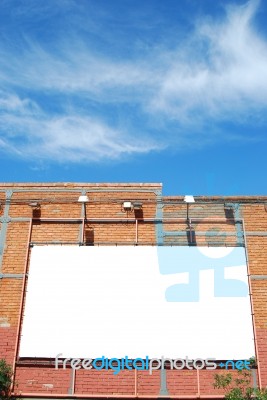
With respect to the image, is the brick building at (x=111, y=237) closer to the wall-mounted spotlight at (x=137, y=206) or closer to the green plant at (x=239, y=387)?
the wall-mounted spotlight at (x=137, y=206)

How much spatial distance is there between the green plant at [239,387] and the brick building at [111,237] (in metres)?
0.27

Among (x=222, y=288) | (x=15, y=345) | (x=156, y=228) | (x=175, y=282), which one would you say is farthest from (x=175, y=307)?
(x=15, y=345)

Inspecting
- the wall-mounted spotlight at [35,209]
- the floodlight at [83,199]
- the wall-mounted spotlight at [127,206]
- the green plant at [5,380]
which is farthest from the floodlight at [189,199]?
the green plant at [5,380]

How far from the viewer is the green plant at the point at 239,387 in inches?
345

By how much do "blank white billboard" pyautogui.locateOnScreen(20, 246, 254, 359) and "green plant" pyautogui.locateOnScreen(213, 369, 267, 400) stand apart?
46 cm

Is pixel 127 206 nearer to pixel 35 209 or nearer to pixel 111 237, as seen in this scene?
pixel 111 237

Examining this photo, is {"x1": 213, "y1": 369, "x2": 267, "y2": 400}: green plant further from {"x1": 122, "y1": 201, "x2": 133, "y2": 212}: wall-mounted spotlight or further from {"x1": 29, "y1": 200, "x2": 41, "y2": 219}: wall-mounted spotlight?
{"x1": 29, "y1": 200, "x2": 41, "y2": 219}: wall-mounted spotlight

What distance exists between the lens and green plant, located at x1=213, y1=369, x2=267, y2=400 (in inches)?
345

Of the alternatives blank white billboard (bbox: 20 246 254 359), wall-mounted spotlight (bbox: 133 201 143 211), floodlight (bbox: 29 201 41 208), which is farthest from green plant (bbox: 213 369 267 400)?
floodlight (bbox: 29 201 41 208)

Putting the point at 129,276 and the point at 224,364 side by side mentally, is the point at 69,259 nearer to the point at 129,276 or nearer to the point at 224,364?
the point at 129,276

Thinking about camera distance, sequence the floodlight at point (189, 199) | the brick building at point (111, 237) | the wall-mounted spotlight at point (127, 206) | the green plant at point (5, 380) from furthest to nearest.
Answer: the wall-mounted spotlight at point (127, 206) < the floodlight at point (189, 199) < the brick building at point (111, 237) < the green plant at point (5, 380)

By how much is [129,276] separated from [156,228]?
152 centimetres

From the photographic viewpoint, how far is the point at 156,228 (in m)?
11.5

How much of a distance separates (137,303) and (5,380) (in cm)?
342
